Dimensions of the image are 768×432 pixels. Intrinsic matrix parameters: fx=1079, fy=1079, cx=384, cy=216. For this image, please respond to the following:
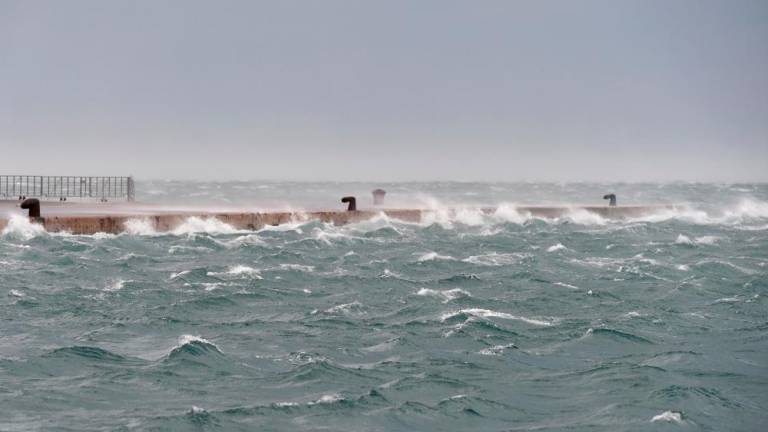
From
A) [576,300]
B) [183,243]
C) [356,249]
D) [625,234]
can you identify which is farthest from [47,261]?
[625,234]

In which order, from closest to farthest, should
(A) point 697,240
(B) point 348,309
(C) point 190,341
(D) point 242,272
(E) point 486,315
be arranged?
(C) point 190,341 → (E) point 486,315 → (B) point 348,309 → (D) point 242,272 → (A) point 697,240

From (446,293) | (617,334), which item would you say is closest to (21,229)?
(446,293)

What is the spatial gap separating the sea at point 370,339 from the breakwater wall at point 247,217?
2206 millimetres

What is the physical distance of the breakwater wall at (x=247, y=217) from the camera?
1692 inches

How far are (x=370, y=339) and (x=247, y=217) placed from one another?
29.7 meters

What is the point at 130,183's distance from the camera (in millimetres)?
66062

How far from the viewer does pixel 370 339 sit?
2127cm

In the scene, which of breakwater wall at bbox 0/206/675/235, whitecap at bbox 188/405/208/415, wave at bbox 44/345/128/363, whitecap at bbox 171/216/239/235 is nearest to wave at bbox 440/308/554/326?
wave at bbox 44/345/128/363

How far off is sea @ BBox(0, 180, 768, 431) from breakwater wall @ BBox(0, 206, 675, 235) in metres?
2.21

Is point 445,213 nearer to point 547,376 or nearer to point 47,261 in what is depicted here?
point 47,261

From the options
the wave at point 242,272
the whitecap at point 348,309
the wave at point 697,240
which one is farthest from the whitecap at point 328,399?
the wave at point 697,240

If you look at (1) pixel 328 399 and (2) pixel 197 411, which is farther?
(1) pixel 328 399

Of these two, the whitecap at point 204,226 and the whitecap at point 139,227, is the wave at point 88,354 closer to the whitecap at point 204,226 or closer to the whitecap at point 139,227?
the whitecap at point 139,227

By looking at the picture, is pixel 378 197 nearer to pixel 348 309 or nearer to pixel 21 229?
pixel 21 229
